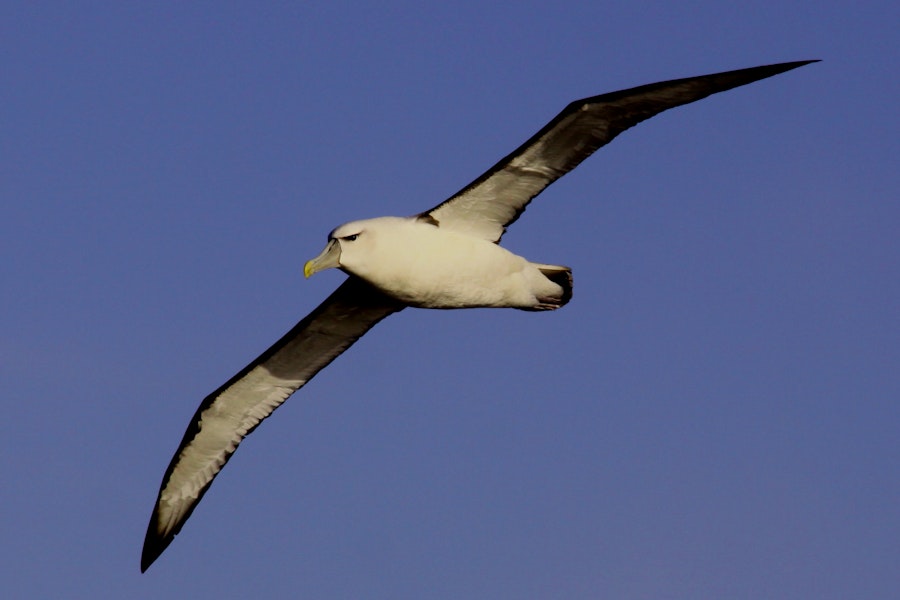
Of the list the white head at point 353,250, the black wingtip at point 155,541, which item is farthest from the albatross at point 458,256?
the black wingtip at point 155,541

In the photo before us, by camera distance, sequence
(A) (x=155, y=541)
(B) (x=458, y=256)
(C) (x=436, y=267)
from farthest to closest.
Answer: (A) (x=155, y=541), (B) (x=458, y=256), (C) (x=436, y=267)

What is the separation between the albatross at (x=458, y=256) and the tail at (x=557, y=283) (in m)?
0.01

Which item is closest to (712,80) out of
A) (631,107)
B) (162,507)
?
(631,107)

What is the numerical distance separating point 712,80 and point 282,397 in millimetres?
6134

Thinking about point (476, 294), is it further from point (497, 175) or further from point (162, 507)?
point (162, 507)

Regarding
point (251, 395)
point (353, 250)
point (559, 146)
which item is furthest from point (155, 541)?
point (559, 146)

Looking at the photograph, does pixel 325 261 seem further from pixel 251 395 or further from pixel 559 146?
pixel 251 395

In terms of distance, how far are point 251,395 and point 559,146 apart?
188 inches

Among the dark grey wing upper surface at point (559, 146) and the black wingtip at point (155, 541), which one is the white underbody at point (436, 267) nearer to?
the dark grey wing upper surface at point (559, 146)

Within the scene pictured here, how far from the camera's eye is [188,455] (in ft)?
53.2

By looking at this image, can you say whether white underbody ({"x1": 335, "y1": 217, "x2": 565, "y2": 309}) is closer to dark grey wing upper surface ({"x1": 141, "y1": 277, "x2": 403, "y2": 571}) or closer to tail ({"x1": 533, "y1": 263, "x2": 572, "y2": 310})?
tail ({"x1": 533, "y1": 263, "x2": 572, "y2": 310})

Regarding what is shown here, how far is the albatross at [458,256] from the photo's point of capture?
12.9 m

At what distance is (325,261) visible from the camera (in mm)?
12883

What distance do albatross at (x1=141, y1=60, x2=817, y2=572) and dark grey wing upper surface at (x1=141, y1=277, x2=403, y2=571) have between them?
16mm
